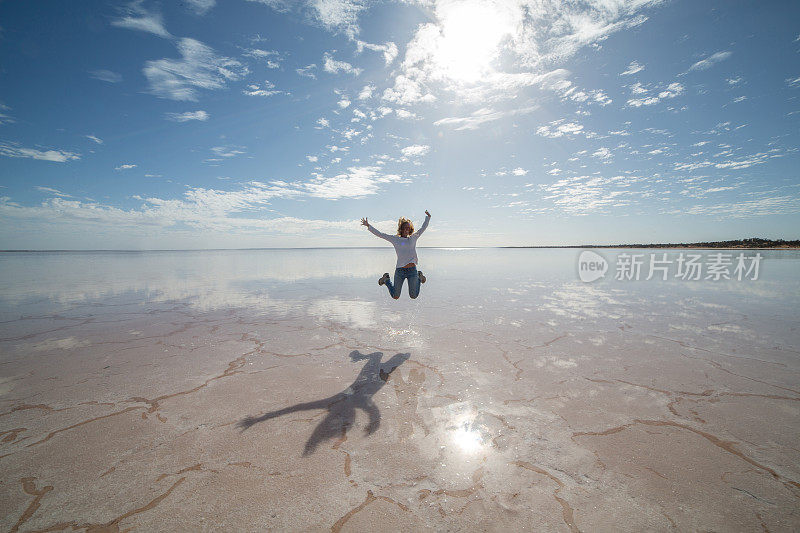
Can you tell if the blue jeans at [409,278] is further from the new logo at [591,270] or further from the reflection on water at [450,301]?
the new logo at [591,270]

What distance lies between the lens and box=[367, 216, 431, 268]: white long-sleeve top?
17.2 ft

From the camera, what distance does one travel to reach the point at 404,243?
207 inches

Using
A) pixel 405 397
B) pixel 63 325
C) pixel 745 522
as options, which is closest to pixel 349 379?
pixel 405 397

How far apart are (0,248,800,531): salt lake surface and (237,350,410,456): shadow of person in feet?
0.07

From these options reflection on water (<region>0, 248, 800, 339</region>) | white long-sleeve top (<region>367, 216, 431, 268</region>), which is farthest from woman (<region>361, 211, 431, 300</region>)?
reflection on water (<region>0, 248, 800, 339</region>)

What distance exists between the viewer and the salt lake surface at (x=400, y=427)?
165 centimetres

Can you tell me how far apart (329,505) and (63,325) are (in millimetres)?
6070

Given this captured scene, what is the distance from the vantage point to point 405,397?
111 inches

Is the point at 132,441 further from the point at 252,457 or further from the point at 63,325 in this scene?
the point at 63,325

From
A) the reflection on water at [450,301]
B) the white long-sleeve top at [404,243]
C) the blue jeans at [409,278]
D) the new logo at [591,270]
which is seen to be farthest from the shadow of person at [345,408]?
the new logo at [591,270]

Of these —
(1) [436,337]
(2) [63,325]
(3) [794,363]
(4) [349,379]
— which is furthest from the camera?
(2) [63,325]

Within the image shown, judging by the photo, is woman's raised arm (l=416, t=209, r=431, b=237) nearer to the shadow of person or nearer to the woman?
the woman

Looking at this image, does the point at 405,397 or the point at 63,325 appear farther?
the point at 63,325

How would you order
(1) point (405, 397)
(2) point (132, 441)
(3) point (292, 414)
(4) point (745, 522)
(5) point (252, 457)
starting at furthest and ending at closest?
(1) point (405, 397) < (3) point (292, 414) < (2) point (132, 441) < (5) point (252, 457) < (4) point (745, 522)
